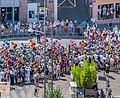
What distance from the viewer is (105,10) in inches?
2884

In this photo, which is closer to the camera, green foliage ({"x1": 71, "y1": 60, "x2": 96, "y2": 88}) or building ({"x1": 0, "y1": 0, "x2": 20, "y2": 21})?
green foliage ({"x1": 71, "y1": 60, "x2": 96, "y2": 88})

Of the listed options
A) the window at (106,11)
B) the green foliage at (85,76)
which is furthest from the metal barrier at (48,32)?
the green foliage at (85,76)

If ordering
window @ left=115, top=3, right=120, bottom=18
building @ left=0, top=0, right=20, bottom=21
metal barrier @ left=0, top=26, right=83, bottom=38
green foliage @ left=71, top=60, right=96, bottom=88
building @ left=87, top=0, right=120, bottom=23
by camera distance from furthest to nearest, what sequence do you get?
window @ left=115, top=3, right=120, bottom=18, building @ left=87, top=0, right=120, bottom=23, building @ left=0, top=0, right=20, bottom=21, metal barrier @ left=0, top=26, right=83, bottom=38, green foliage @ left=71, top=60, right=96, bottom=88

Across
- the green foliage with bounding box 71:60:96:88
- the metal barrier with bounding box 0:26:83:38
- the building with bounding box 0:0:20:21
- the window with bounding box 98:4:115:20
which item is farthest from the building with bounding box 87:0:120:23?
the green foliage with bounding box 71:60:96:88

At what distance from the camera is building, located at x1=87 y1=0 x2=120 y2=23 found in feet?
238

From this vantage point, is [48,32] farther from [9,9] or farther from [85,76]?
[85,76]

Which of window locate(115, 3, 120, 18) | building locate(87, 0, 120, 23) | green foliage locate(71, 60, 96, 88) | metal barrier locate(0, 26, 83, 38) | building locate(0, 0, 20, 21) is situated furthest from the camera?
window locate(115, 3, 120, 18)

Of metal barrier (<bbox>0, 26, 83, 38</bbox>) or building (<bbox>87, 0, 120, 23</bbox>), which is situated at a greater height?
building (<bbox>87, 0, 120, 23</bbox>)

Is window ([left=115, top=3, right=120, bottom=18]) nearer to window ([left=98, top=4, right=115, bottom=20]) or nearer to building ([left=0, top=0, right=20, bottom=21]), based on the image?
window ([left=98, top=4, right=115, bottom=20])

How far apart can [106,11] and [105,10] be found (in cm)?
17

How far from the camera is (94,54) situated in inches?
2168

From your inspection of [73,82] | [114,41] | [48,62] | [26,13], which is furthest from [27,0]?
[73,82]

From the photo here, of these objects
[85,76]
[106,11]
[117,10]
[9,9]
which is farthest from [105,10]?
[85,76]

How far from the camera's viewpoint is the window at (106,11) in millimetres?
72500
